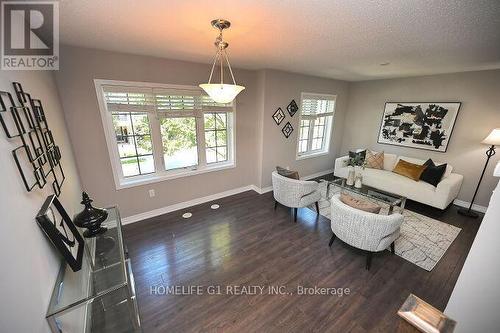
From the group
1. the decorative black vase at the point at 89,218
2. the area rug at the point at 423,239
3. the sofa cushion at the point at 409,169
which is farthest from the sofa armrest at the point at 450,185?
the decorative black vase at the point at 89,218

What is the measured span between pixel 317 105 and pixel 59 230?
5.00m

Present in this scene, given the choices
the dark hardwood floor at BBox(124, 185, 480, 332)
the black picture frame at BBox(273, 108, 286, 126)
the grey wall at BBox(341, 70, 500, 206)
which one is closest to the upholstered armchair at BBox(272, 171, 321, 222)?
the dark hardwood floor at BBox(124, 185, 480, 332)

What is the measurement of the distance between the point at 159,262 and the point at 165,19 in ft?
8.35

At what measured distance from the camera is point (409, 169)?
12.8ft

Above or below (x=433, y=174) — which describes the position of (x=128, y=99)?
above

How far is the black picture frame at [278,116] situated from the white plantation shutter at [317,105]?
0.70 meters

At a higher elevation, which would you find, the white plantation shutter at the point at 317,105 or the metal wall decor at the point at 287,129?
the white plantation shutter at the point at 317,105

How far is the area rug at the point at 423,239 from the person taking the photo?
2.48 m

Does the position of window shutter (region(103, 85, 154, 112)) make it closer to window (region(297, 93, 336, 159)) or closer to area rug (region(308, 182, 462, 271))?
window (region(297, 93, 336, 159))

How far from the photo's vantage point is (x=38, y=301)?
104 cm

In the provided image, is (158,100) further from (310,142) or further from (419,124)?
(419,124)

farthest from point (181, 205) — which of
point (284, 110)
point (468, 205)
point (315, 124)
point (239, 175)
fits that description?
point (468, 205)

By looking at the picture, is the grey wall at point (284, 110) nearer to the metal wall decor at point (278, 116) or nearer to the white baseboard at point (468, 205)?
the metal wall decor at point (278, 116)

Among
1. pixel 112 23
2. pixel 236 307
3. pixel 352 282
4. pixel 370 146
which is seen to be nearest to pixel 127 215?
pixel 236 307
